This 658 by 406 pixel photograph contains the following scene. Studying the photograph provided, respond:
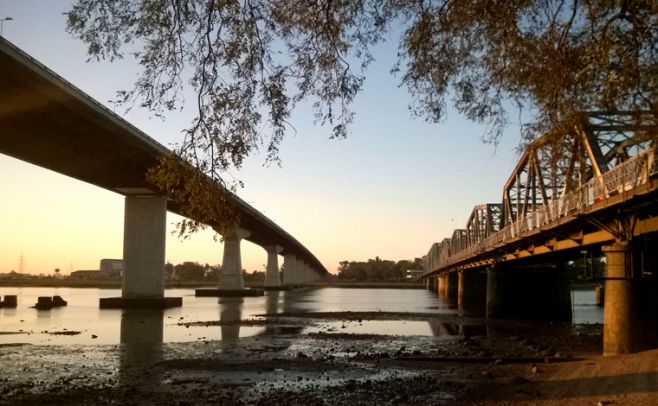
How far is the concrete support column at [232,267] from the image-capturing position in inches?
4296

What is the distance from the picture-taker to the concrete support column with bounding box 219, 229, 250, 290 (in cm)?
10912

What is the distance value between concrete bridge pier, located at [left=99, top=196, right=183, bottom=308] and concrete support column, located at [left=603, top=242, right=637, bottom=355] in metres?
48.3

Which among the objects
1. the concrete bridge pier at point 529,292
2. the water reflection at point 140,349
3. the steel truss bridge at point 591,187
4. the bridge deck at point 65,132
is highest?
the bridge deck at point 65,132

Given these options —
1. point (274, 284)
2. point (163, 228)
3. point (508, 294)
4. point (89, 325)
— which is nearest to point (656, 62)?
point (89, 325)

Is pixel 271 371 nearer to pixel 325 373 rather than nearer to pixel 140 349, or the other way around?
pixel 325 373

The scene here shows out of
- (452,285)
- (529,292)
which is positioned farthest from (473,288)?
(529,292)

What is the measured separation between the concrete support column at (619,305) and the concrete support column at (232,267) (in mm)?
86914

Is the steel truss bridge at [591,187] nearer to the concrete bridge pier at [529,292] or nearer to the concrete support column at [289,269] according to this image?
the concrete bridge pier at [529,292]

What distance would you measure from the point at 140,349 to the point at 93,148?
2674cm

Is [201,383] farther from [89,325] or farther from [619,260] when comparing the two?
[89,325]

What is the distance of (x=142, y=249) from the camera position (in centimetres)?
6562

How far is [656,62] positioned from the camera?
37.7 feet

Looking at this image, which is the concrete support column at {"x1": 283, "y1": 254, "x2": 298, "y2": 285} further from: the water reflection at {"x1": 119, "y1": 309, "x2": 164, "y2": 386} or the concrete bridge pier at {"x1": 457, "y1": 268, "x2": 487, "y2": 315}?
the water reflection at {"x1": 119, "y1": 309, "x2": 164, "y2": 386}

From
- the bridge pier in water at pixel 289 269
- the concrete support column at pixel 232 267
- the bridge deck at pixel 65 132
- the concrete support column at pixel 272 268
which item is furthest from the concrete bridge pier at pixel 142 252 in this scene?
the bridge pier in water at pixel 289 269
